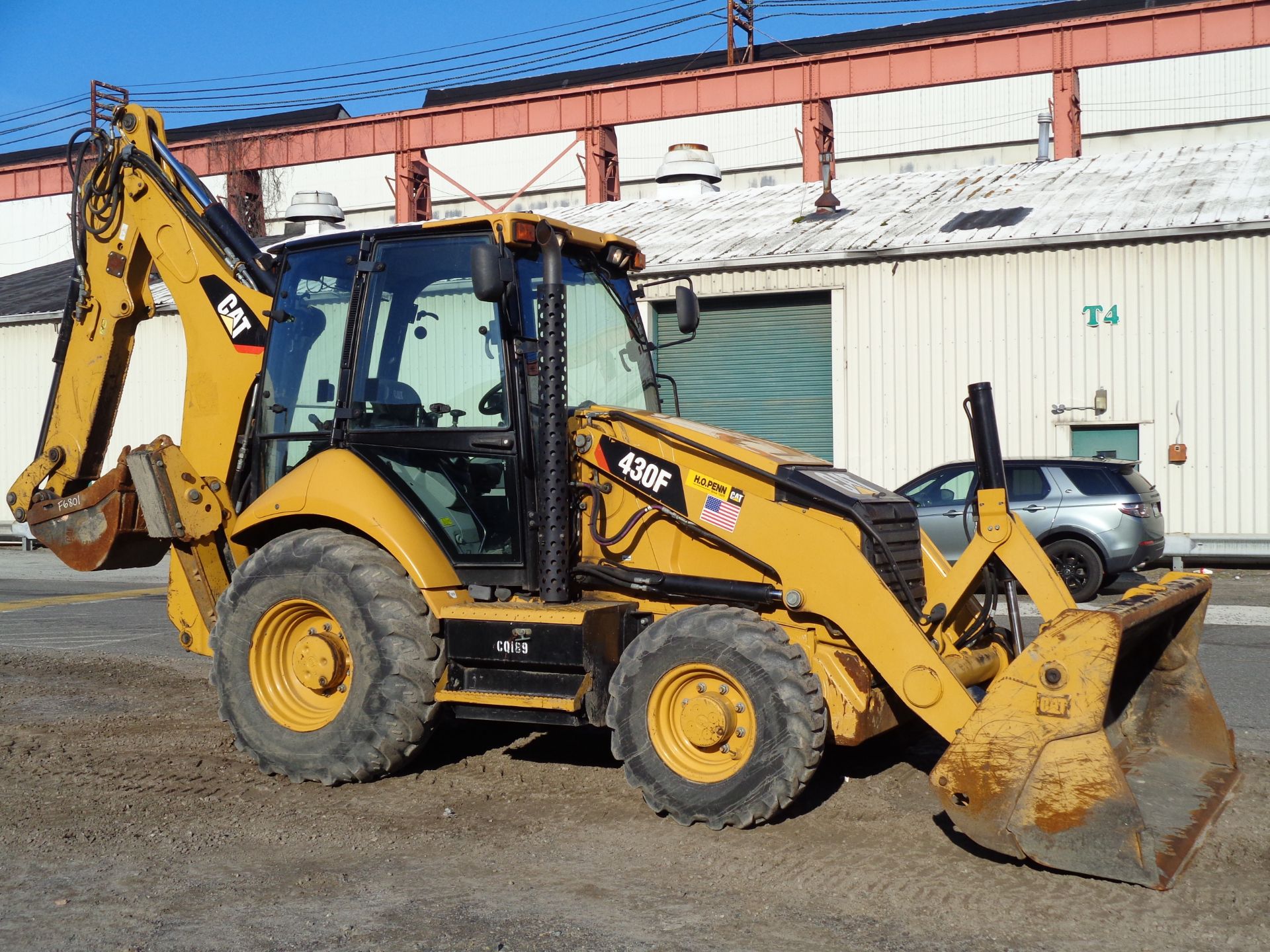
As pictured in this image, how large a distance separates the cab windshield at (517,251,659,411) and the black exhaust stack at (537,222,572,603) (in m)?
0.29

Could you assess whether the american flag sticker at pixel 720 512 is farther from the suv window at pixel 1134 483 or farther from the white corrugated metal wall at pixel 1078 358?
the white corrugated metal wall at pixel 1078 358

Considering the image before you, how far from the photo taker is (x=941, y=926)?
171 inches

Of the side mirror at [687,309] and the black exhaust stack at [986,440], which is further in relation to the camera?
the side mirror at [687,309]

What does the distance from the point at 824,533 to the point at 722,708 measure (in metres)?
0.89

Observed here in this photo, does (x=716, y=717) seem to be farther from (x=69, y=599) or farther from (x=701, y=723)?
(x=69, y=599)

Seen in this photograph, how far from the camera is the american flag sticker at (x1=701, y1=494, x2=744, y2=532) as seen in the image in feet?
19.3

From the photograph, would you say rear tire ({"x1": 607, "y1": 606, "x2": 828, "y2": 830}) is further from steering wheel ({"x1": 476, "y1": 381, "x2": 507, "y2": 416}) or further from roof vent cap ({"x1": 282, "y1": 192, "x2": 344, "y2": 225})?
roof vent cap ({"x1": 282, "y1": 192, "x2": 344, "y2": 225})

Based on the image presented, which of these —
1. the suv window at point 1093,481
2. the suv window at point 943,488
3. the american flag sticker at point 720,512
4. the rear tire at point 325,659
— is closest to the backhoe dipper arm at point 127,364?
the rear tire at point 325,659

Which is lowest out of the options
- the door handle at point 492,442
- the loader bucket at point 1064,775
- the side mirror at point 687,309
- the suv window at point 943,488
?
the loader bucket at point 1064,775

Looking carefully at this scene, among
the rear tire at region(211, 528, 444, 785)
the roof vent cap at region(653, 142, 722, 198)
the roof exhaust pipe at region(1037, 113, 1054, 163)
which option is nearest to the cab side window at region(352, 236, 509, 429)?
the rear tire at region(211, 528, 444, 785)

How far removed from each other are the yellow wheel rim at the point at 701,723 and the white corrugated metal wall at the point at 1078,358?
14.4 meters

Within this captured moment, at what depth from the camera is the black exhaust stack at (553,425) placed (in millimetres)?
5984

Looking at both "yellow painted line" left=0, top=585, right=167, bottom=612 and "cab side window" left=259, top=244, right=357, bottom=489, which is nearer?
"cab side window" left=259, top=244, right=357, bottom=489

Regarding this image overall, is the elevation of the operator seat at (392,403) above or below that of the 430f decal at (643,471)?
above
